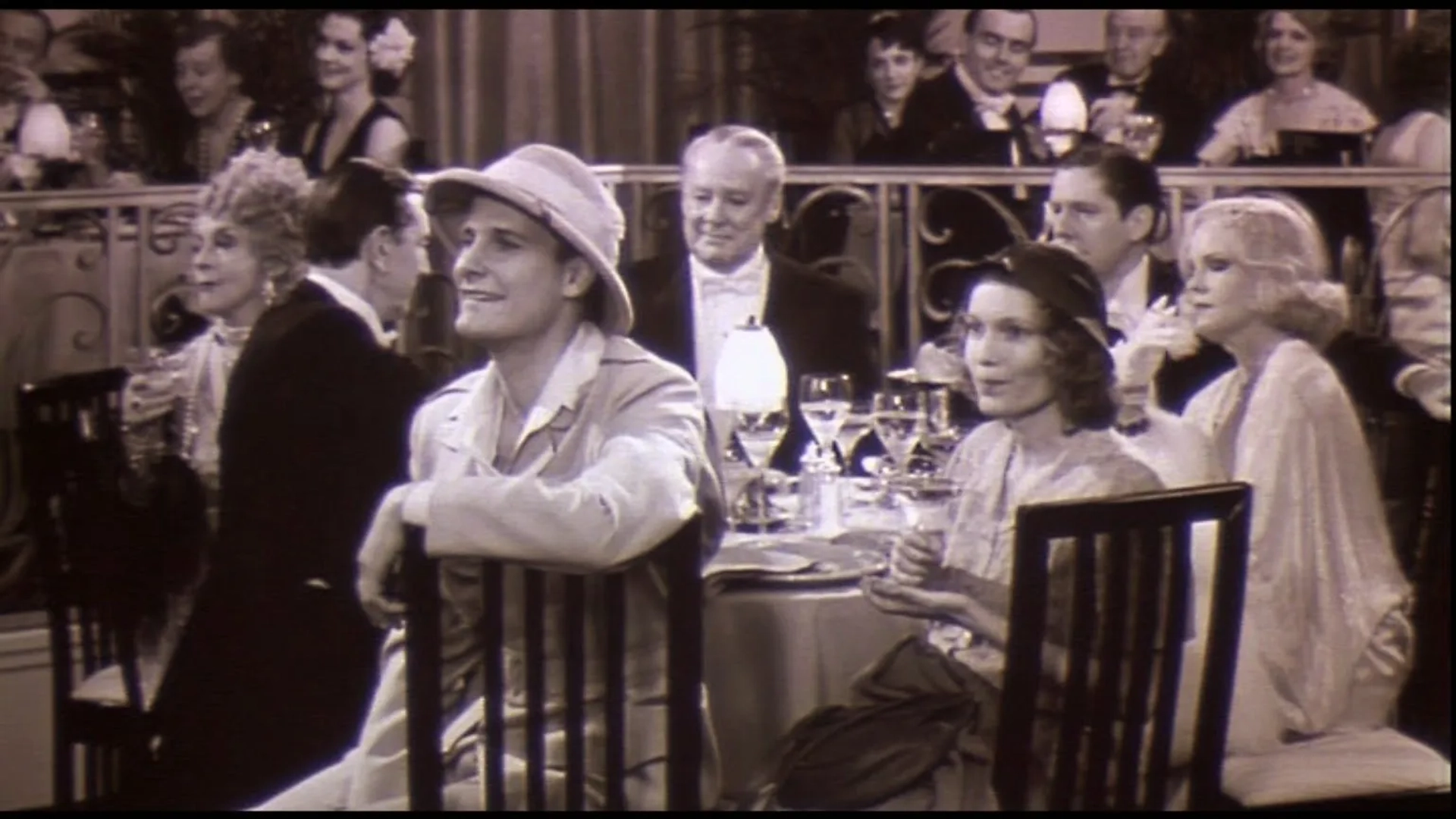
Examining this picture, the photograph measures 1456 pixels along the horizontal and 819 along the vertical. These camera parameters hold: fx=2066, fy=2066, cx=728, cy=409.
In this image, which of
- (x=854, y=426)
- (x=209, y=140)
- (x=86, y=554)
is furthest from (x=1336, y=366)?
(x=86, y=554)

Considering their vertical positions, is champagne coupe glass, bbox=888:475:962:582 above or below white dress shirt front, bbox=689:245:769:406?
below

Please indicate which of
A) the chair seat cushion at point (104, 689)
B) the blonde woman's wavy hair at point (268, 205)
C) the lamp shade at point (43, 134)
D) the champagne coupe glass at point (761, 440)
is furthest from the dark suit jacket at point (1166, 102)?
the chair seat cushion at point (104, 689)

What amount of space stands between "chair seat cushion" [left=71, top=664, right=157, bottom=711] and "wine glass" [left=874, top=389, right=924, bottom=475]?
48.4 inches

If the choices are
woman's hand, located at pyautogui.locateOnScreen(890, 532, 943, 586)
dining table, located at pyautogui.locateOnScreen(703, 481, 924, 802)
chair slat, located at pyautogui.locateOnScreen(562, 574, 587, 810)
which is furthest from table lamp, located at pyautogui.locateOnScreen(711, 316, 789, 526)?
chair slat, located at pyautogui.locateOnScreen(562, 574, 587, 810)

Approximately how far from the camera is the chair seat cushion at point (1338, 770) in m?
3.30

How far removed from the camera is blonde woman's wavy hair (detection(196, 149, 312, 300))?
3.03 metres

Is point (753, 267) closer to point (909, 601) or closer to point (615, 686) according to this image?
point (909, 601)

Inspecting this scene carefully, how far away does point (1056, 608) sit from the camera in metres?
2.96

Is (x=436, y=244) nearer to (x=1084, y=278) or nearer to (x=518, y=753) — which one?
(x=518, y=753)

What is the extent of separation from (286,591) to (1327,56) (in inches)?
73.7

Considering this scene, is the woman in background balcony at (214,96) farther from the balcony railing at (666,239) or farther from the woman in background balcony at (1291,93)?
the woman in background balcony at (1291,93)

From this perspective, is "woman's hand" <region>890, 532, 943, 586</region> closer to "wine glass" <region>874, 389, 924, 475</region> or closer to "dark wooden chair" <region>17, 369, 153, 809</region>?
"wine glass" <region>874, 389, 924, 475</region>

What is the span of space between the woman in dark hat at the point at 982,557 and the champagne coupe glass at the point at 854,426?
19 centimetres

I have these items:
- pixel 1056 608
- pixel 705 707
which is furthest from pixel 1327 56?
pixel 705 707
